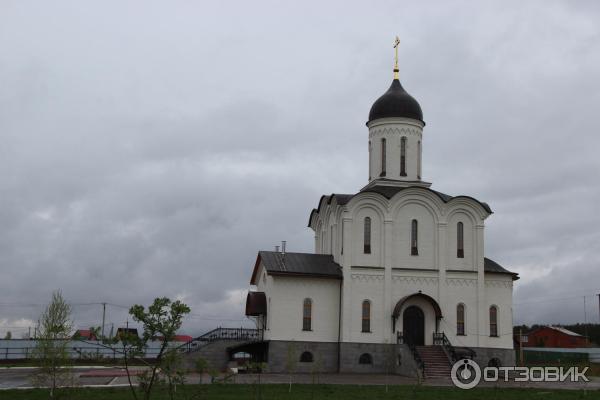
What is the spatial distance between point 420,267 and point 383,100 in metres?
9.48

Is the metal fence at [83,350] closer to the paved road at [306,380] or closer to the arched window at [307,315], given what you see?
the paved road at [306,380]

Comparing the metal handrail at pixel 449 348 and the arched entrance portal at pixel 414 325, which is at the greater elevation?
the arched entrance portal at pixel 414 325

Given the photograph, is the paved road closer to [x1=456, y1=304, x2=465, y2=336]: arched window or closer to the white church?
the white church

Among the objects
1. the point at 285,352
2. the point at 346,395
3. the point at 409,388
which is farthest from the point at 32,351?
the point at 285,352

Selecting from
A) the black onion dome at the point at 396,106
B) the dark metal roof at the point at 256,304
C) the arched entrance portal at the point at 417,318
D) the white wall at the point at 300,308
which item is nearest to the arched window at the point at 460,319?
the arched entrance portal at the point at 417,318

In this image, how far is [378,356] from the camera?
35.2 metres

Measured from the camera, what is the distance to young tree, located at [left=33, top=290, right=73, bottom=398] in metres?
21.1

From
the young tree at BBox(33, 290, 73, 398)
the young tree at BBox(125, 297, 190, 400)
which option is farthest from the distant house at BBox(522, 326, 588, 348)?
the young tree at BBox(125, 297, 190, 400)

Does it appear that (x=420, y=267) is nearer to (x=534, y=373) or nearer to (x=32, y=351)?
(x=534, y=373)

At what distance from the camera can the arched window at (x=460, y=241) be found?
37.2m

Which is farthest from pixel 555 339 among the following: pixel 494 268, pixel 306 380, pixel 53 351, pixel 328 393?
pixel 53 351

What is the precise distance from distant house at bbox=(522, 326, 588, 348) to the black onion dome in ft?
157

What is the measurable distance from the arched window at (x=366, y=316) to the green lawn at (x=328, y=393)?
889 centimetres

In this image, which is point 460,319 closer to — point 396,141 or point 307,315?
point 307,315
